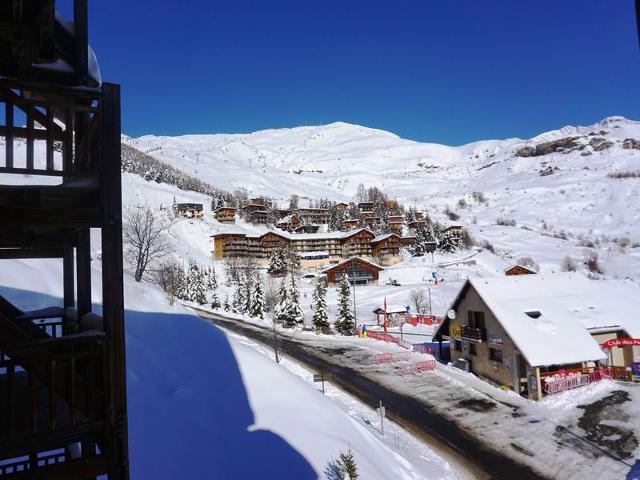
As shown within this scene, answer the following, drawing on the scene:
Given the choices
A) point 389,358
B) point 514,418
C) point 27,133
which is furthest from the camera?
point 389,358

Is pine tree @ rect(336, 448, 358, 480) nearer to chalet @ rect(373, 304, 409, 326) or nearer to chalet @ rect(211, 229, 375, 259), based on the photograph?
chalet @ rect(373, 304, 409, 326)

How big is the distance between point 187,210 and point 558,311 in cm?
10266

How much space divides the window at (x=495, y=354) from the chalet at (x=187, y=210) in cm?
10020

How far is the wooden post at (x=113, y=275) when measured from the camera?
4.80 metres

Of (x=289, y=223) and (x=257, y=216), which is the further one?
(x=257, y=216)

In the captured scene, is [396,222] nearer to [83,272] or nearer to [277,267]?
[277,267]

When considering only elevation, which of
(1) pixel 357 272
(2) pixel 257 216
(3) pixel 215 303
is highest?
(2) pixel 257 216

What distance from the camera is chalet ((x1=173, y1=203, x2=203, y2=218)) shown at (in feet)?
Result: 378

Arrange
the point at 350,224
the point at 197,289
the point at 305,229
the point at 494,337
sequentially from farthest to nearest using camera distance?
1. the point at 350,224
2. the point at 305,229
3. the point at 197,289
4. the point at 494,337

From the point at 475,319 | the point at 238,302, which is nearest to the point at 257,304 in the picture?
the point at 238,302

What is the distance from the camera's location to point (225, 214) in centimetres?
11744

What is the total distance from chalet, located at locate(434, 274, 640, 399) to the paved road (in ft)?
21.7

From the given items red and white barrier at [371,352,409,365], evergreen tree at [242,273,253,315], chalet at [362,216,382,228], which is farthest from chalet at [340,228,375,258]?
red and white barrier at [371,352,409,365]

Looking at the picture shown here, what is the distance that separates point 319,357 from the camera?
3494 centimetres
